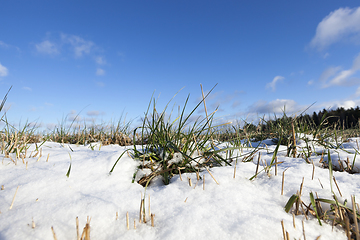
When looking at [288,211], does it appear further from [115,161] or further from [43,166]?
[43,166]

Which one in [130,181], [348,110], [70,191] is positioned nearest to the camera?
[70,191]

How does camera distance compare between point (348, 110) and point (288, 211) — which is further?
point (348, 110)

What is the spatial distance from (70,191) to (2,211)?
0.33m

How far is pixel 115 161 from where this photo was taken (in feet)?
5.25

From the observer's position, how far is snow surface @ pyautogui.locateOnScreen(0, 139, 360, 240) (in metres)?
0.91

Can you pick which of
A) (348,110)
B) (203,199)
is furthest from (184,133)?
(348,110)

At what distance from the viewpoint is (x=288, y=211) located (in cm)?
101

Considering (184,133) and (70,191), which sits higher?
(184,133)

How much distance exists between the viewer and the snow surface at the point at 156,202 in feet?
2.97

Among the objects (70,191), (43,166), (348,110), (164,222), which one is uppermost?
(348,110)

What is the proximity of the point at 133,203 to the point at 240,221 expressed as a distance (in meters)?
0.61

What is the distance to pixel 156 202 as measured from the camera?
45.5 inches

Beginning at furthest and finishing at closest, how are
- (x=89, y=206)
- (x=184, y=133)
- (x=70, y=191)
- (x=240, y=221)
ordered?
(x=184, y=133)
(x=70, y=191)
(x=89, y=206)
(x=240, y=221)

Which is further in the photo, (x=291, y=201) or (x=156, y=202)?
(x=156, y=202)
